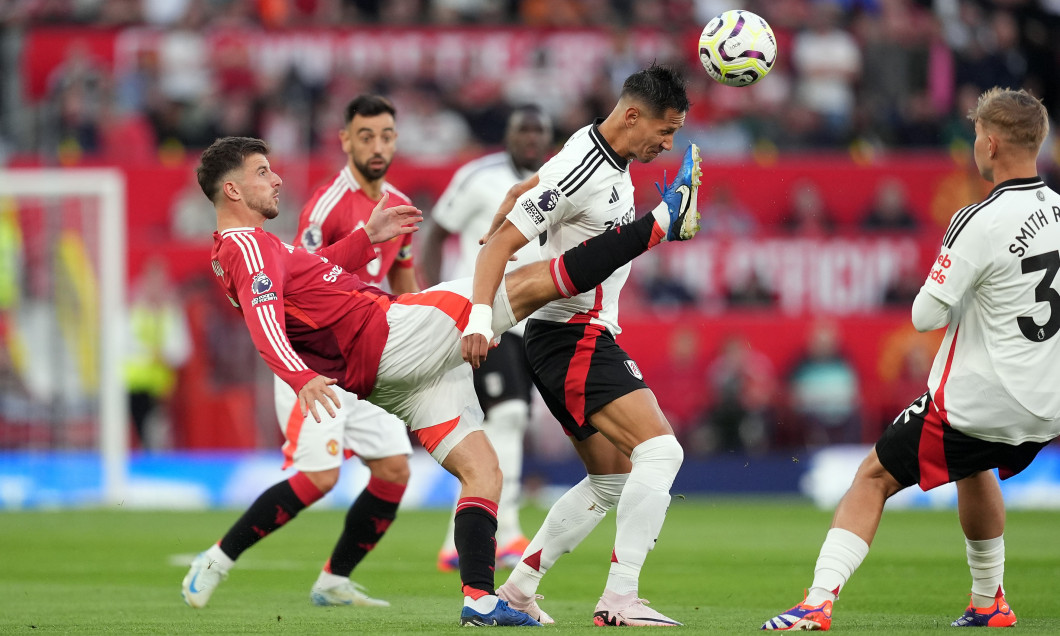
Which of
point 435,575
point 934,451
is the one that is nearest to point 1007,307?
point 934,451

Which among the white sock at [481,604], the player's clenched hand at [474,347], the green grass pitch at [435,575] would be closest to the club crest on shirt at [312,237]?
the green grass pitch at [435,575]

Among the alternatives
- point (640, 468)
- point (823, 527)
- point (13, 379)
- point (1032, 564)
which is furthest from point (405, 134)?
point (640, 468)

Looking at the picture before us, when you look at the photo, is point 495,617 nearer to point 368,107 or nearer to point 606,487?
point 606,487

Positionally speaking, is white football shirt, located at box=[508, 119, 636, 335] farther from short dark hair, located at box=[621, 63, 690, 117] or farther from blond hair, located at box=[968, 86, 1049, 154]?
blond hair, located at box=[968, 86, 1049, 154]

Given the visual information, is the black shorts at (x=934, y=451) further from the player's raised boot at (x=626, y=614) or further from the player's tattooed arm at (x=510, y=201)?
the player's tattooed arm at (x=510, y=201)

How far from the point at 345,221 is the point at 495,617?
2.82m

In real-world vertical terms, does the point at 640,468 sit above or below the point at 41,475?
above

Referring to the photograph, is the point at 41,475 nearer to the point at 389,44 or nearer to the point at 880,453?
the point at 389,44

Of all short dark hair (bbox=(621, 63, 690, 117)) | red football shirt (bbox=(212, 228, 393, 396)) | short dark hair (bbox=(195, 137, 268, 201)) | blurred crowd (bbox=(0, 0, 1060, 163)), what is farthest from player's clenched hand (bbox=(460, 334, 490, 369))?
blurred crowd (bbox=(0, 0, 1060, 163))

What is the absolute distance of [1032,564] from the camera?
9.27m

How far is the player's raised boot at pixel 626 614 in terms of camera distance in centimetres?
598

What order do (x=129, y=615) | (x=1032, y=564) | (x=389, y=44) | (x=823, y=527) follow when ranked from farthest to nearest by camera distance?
(x=389, y=44), (x=823, y=527), (x=1032, y=564), (x=129, y=615)

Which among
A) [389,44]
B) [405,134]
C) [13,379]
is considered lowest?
[13,379]

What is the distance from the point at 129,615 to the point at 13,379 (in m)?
9.14
